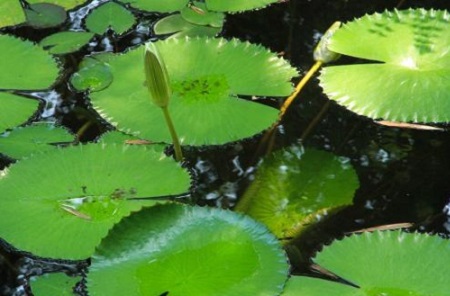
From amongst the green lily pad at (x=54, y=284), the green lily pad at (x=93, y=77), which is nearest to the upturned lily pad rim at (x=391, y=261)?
the green lily pad at (x=54, y=284)

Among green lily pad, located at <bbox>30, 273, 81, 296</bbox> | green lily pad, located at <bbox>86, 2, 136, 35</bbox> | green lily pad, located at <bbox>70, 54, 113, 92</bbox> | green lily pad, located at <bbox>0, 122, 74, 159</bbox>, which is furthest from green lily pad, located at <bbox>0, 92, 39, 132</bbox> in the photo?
green lily pad, located at <bbox>30, 273, 81, 296</bbox>

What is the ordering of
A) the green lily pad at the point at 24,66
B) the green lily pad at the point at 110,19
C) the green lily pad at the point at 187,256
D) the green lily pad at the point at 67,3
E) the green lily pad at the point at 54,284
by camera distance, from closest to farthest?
1. the green lily pad at the point at 187,256
2. the green lily pad at the point at 54,284
3. the green lily pad at the point at 24,66
4. the green lily pad at the point at 110,19
5. the green lily pad at the point at 67,3

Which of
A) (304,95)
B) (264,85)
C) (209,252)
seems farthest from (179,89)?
(209,252)

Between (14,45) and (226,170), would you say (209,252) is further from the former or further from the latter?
(14,45)

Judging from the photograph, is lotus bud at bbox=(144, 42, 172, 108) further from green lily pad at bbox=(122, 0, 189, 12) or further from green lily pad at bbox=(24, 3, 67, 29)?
green lily pad at bbox=(24, 3, 67, 29)

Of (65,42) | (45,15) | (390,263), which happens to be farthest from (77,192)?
(45,15)

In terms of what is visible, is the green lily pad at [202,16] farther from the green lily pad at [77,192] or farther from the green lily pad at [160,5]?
the green lily pad at [77,192]

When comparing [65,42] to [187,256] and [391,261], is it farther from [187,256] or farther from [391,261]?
[391,261]
